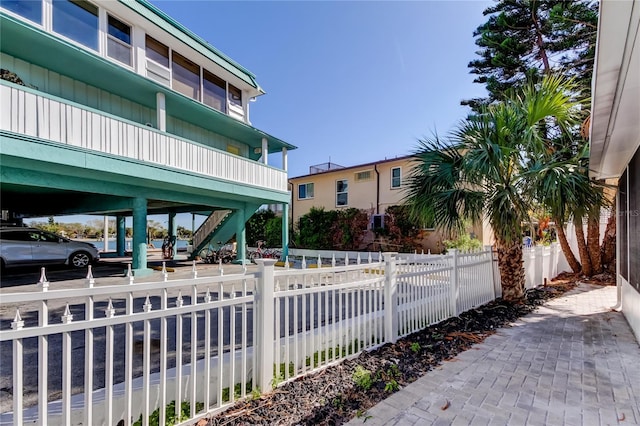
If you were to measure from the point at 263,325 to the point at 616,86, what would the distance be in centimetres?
447

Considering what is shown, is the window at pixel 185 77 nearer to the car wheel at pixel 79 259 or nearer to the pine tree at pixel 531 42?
the car wheel at pixel 79 259

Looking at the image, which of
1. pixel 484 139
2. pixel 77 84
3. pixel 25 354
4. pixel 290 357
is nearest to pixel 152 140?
pixel 77 84

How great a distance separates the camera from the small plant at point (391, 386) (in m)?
3.17

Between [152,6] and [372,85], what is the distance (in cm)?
850

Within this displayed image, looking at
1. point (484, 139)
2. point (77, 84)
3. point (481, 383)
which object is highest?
point (77, 84)

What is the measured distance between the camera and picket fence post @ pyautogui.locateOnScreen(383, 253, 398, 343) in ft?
14.4

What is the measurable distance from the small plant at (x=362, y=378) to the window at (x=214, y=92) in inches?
441

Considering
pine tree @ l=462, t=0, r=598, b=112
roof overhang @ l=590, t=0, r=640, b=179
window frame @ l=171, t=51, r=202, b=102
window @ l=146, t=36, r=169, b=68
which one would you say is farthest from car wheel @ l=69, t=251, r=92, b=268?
pine tree @ l=462, t=0, r=598, b=112

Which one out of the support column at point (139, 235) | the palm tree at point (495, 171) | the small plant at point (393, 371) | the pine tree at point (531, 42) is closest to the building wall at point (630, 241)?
the palm tree at point (495, 171)

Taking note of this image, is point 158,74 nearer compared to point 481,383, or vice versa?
point 481,383

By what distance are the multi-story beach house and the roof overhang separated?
8607 millimetres

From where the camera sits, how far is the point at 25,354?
358cm

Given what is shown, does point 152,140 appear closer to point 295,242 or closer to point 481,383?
point 481,383

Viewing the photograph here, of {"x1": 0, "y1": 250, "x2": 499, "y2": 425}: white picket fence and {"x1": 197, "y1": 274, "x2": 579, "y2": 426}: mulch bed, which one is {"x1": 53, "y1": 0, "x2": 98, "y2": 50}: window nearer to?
{"x1": 0, "y1": 250, "x2": 499, "y2": 425}: white picket fence
